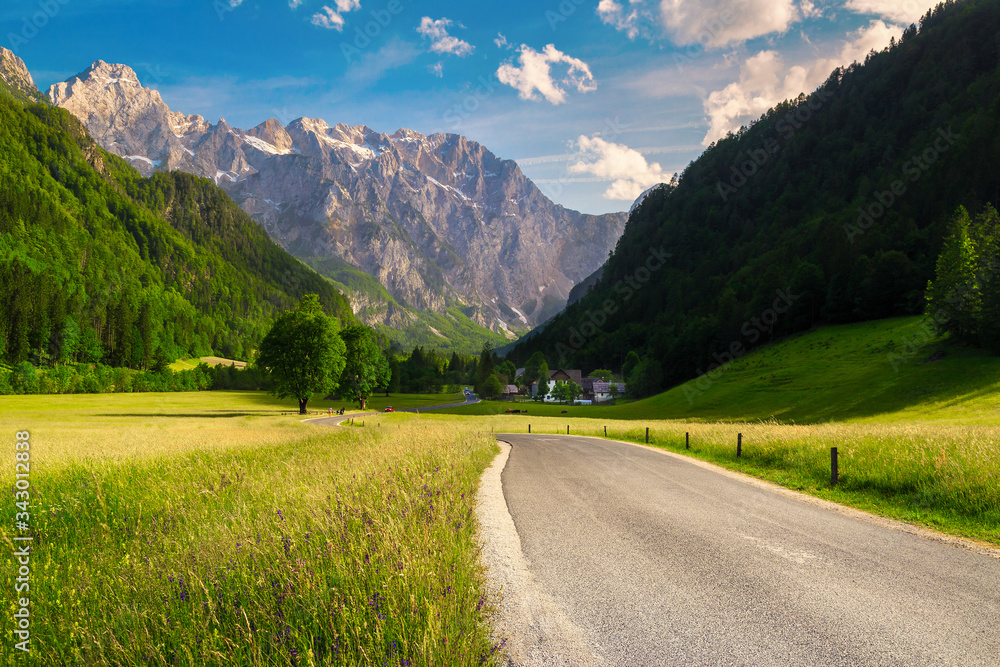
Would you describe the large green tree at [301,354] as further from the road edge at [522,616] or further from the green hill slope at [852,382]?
the road edge at [522,616]

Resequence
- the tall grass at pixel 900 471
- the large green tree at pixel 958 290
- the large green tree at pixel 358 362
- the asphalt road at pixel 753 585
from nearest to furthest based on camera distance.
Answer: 1. the asphalt road at pixel 753 585
2. the tall grass at pixel 900 471
3. the large green tree at pixel 958 290
4. the large green tree at pixel 358 362

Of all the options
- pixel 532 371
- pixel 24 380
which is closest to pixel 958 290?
pixel 532 371

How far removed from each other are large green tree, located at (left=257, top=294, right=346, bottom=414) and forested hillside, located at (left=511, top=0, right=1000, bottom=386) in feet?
243

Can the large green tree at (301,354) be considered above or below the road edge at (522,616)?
above

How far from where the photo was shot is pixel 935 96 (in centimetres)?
13750

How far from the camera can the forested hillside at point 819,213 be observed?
85375mm

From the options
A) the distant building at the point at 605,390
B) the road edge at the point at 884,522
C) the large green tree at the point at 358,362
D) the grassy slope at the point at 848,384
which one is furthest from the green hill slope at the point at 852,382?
the distant building at the point at 605,390

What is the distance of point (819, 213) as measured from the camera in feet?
440

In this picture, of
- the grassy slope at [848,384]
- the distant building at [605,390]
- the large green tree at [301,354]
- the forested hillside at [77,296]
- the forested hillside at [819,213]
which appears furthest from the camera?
the distant building at [605,390]

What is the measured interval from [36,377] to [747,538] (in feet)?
381

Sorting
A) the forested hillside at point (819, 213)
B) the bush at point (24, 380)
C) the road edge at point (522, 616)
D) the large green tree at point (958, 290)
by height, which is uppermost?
the forested hillside at point (819, 213)

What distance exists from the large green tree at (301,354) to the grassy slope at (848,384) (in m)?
47.0

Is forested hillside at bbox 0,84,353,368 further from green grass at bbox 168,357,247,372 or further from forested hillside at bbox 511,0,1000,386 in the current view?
forested hillside at bbox 511,0,1000,386

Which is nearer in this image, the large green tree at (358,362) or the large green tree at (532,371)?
the large green tree at (358,362)
